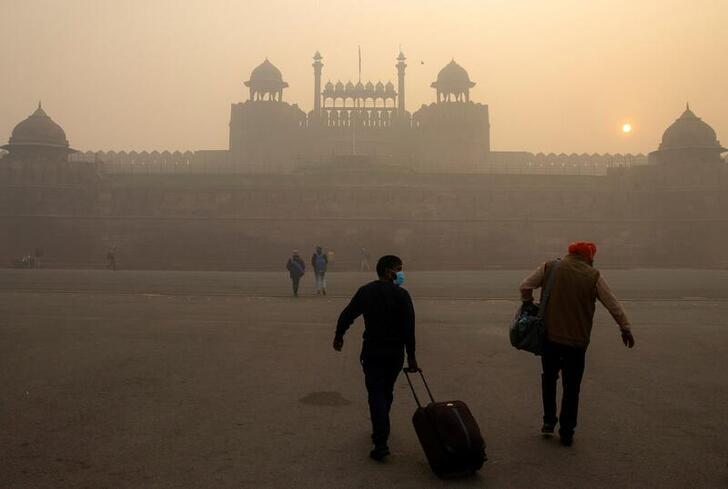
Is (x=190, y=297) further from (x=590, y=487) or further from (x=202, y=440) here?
(x=590, y=487)

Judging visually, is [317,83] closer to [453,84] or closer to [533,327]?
[453,84]

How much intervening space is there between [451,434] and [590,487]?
0.82 meters

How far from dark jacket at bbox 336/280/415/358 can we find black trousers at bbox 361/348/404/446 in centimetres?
3

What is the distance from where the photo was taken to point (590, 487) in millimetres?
3439

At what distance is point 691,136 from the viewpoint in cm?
4072

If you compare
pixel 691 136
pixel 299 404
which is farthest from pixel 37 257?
pixel 691 136

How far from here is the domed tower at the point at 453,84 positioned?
5309cm

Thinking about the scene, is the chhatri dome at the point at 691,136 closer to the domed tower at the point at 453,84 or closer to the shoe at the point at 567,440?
the domed tower at the point at 453,84

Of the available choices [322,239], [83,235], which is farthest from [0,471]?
[83,235]

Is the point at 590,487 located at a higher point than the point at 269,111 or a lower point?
lower

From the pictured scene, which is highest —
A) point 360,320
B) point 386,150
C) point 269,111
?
point 269,111

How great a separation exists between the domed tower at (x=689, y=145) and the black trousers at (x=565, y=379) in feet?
130

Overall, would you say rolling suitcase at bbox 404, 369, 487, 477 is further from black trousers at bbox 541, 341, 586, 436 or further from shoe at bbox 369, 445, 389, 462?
black trousers at bbox 541, 341, 586, 436

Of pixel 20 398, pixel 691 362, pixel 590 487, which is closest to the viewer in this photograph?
pixel 590 487
